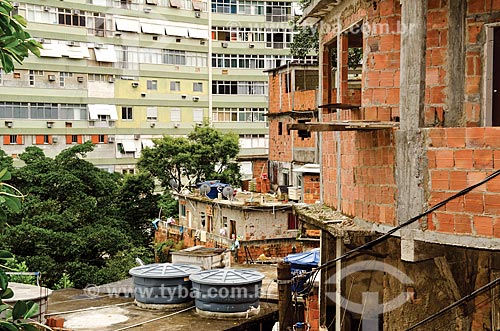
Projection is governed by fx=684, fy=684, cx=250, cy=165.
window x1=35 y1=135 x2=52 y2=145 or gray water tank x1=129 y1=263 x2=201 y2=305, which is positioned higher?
window x1=35 y1=135 x2=52 y2=145

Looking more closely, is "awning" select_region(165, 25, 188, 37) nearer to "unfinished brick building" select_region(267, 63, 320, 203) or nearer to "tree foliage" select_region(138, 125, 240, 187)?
"tree foliage" select_region(138, 125, 240, 187)

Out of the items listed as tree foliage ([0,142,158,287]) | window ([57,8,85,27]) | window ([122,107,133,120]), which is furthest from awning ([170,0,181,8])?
tree foliage ([0,142,158,287])

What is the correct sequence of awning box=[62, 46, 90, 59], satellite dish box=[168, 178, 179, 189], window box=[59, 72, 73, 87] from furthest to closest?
1. window box=[59, 72, 73, 87]
2. awning box=[62, 46, 90, 59]
3. satellite dish box=[168, 178, 179, 189]

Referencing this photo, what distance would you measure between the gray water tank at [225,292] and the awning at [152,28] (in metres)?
29.7

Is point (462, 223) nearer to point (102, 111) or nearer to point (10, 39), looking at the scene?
point (10, 39)

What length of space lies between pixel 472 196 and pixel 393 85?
1.47 metres

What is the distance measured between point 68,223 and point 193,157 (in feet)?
31.6

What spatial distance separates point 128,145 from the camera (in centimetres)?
4116

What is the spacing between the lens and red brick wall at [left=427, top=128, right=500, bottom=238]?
5770mm

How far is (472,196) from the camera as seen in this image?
5.87m

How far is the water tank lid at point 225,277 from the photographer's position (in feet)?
43.3

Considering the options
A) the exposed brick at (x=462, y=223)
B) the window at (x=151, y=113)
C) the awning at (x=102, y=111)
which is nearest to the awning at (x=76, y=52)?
the awning at (x=102, y=111)

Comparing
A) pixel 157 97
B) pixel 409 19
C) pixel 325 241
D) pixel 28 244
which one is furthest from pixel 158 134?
pixel 409 19

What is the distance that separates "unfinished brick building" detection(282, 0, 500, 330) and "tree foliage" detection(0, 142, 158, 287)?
2015 centimetres
